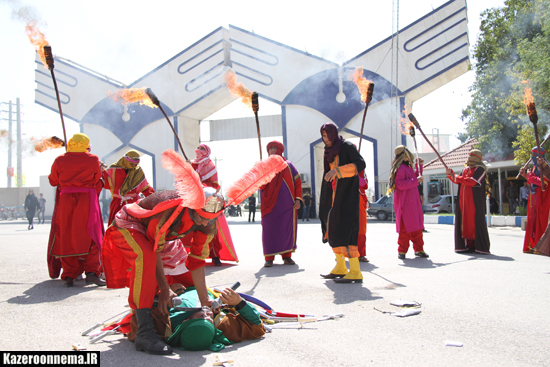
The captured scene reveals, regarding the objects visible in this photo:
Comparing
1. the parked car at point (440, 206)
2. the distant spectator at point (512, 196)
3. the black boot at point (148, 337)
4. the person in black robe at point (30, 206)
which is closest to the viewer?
the black boot at point (148, 337)

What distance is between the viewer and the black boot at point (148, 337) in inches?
115

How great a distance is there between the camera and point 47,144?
22.8ft

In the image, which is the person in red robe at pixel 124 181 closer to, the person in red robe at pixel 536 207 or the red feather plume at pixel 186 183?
the red feather plume at pixel 186 183

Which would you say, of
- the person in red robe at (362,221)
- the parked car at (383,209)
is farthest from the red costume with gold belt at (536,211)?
the parked car at (383,209)

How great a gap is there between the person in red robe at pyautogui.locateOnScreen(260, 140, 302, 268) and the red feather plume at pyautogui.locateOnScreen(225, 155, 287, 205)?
3437mm

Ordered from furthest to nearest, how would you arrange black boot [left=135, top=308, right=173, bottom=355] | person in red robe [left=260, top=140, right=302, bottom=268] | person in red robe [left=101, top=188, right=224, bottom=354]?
person in red robe [left=260, top=140, right=302, bottom=268]
person in red robe [left=101, top=188, right=224, bottom=354]
black boot [left=135, top=308, right=173, bottom=355]

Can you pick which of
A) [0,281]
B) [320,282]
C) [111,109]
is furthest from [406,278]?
[111,109]

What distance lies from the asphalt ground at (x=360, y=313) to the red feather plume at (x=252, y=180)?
3.36 feet

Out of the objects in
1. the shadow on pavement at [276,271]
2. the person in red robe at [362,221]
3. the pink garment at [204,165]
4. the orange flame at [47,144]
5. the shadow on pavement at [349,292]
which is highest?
the orange flame at [47,144]

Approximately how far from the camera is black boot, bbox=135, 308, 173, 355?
2910mm

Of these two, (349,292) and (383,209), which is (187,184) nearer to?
(349,292)

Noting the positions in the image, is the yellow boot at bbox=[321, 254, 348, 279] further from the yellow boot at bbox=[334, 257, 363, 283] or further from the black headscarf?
the black headscarf

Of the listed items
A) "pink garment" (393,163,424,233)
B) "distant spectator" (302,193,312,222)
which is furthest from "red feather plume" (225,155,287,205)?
"distant spectator" (302,193,312,222)

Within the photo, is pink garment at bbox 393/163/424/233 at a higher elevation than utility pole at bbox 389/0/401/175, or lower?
lower
